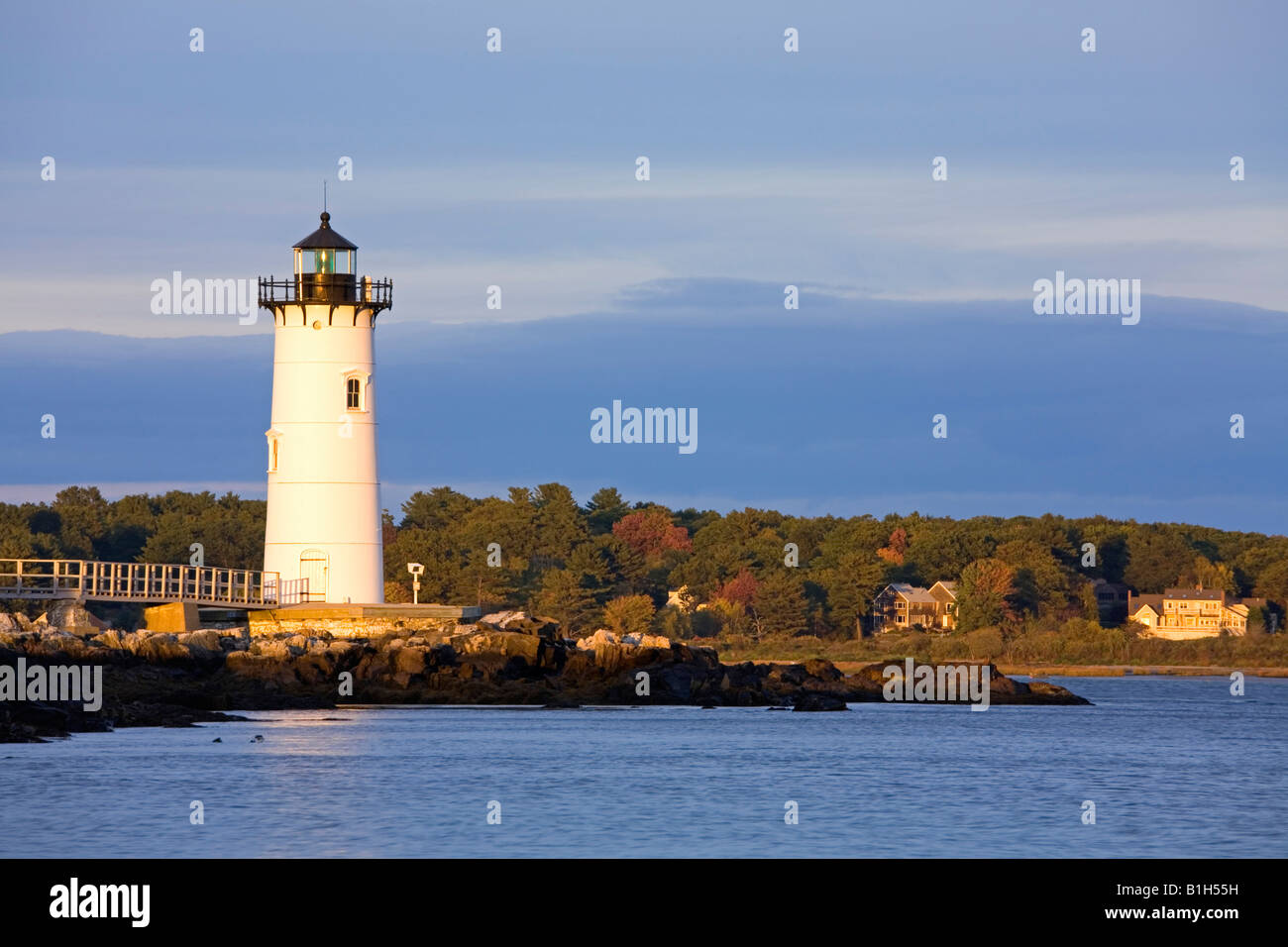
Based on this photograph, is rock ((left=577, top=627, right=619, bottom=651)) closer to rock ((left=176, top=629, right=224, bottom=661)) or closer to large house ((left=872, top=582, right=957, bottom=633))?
rock ((left=176, top=629, right=224, bottom=661))

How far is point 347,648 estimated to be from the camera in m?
47.2

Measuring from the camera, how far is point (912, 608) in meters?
101

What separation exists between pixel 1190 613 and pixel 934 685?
50582mm

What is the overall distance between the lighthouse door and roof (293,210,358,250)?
7688 mm

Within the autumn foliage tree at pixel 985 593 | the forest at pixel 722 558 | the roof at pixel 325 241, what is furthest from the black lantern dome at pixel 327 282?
the autumn foliage tree at pixel 985 593

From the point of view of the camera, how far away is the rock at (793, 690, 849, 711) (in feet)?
159

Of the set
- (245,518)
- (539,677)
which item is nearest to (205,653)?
(539,677)

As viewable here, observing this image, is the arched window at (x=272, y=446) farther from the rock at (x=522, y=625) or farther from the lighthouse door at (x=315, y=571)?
the rock at (x=522, y=625)

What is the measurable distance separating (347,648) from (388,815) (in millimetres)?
20428

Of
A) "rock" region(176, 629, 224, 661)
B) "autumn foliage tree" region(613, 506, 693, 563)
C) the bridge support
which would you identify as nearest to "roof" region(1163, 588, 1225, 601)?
"autumn foliage tree" region(613, 506, 693, 563)

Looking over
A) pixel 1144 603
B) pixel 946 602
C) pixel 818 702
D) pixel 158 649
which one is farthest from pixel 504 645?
pixel 1144 603

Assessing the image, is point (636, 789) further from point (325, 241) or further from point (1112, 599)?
point (1112, 599)
